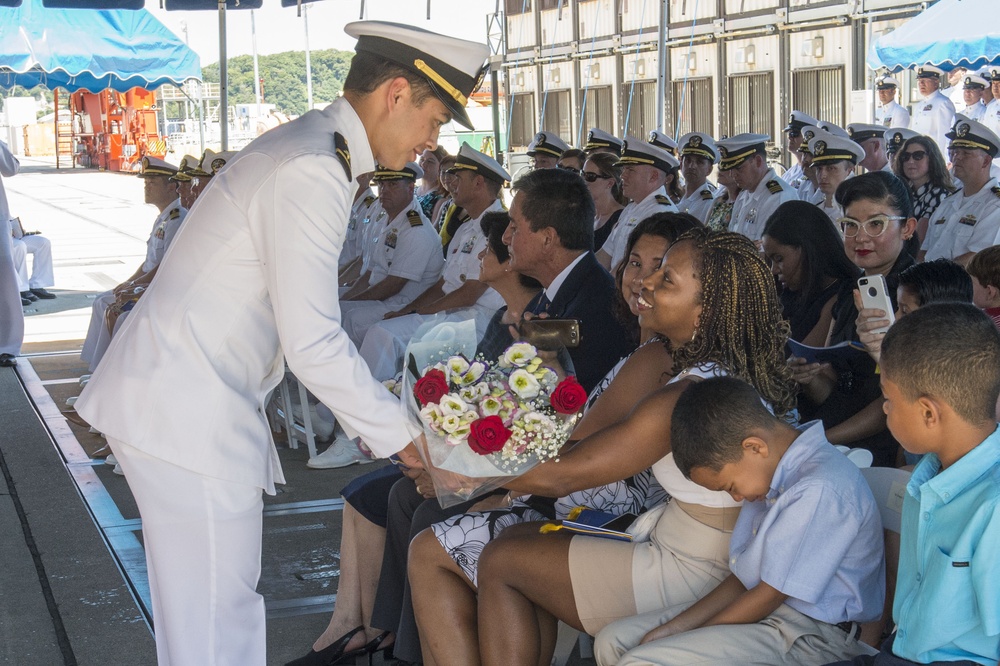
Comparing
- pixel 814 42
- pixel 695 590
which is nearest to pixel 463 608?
pixel 695 590

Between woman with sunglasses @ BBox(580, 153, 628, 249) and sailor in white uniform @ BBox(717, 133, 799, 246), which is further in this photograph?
woman with sunglasses @ BBox(580, 153, 628, 249)

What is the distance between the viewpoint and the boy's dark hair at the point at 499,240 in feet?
13.0

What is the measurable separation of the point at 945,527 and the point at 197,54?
1057 cm

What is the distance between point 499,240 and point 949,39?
23.4 ft

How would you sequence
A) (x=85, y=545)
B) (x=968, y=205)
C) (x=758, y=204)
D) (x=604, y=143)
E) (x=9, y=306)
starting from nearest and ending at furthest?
(x=85, y=545)
(x=968, y=205)
(x=758, y=204)
(x=9, y=306)
(x=604, y=143)

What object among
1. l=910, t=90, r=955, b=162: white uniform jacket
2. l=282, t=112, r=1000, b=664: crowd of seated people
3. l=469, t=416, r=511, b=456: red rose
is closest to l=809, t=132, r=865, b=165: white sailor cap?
l=282, t=112, r=1000, b=664: crowd of seated people

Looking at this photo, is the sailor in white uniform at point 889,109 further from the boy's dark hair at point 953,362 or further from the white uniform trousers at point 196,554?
the white uniform trousers at point 196,554

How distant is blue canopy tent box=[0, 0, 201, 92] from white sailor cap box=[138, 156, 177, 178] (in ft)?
9.37

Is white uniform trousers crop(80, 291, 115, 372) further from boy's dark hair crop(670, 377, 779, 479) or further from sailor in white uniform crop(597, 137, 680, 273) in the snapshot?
boy's dark hair crop(670, 377, 779, 479)

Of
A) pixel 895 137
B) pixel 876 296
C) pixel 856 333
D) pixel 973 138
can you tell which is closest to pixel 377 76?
pixel 876 296

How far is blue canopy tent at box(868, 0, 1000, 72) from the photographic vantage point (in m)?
9.38

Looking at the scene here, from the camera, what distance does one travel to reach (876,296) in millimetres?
3082

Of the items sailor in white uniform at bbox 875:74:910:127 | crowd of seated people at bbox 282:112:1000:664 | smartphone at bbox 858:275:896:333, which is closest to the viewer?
crowd of seated people at bbox 282:112:1000:664

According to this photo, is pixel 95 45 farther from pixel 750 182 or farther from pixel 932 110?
pixel 932 110
